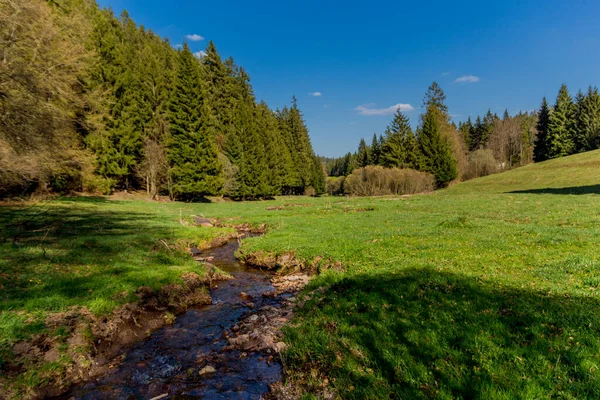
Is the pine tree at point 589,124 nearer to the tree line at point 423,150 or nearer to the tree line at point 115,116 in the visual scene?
the tree line at point 423,150

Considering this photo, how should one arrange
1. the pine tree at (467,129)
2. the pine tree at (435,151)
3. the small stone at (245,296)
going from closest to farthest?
the small stone at (245,296), the pine tree at (435,151), the pine tree at (467,129)

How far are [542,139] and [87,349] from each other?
10064cm

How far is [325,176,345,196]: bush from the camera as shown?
302 feet

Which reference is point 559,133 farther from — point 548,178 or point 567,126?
point 548,178

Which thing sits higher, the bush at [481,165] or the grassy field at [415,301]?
the bush at [481,165]

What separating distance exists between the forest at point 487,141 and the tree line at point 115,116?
26.5 m

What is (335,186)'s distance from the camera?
95.3m

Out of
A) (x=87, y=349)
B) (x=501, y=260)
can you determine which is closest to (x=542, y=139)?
(x=501, y=260)

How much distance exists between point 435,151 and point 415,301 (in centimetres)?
6296

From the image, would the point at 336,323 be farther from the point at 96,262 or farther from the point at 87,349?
the point at 96,262

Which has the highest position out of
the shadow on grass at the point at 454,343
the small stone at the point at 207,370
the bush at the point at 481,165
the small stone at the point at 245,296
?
the bush at the point at 481,165

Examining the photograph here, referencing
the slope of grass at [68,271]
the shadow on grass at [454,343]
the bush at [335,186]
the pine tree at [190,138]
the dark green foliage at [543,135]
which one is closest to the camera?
the shadow on grass at [454,343]

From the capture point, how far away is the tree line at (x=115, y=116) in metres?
11.3

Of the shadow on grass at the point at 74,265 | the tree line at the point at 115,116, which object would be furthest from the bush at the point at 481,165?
the shadow on grass at the point at 74,265
